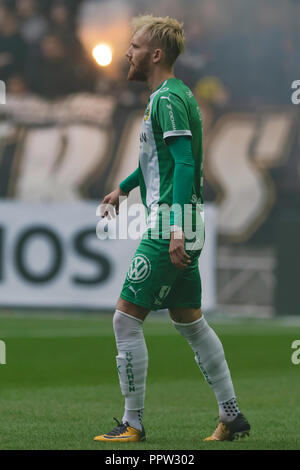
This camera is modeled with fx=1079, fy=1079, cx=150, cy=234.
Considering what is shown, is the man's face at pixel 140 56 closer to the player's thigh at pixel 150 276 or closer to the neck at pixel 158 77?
the neck at pixel 158 77

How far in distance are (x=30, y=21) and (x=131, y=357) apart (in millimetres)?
13169

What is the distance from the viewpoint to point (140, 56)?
547cm

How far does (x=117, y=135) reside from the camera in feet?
56.2

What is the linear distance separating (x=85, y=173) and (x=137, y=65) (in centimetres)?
1151

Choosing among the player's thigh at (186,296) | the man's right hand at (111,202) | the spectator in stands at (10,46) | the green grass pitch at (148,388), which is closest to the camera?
the player's thigh at (186,296)

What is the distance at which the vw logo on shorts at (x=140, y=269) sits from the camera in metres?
5.29

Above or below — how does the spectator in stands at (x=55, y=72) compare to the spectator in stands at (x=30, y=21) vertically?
below

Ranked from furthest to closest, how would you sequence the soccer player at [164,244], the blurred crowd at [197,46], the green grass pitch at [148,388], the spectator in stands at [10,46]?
1. the spectator in stands at [10,46]
2. the blurred crowd at [197,46]
3. the green grass pitch at [148,388]
4. the soccer player at [164,244]

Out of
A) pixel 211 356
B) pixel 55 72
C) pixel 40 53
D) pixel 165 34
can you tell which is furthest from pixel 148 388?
pixel 40 53

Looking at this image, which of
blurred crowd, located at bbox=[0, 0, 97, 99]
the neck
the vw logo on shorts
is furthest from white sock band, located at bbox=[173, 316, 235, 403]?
blurred crowd, located at bbox=[0, 0, 97, 99]

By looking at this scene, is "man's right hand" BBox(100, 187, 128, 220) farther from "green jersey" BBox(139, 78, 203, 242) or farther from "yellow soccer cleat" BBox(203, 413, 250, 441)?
"yellow soccer cleat" BBox(203, 413, 250, 441)

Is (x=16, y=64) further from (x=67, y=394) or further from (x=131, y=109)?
(x=67, y=394)

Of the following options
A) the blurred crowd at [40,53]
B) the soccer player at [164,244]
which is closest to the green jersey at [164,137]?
the soccer player at [164,244]

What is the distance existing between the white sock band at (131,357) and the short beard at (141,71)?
3.96 feet
